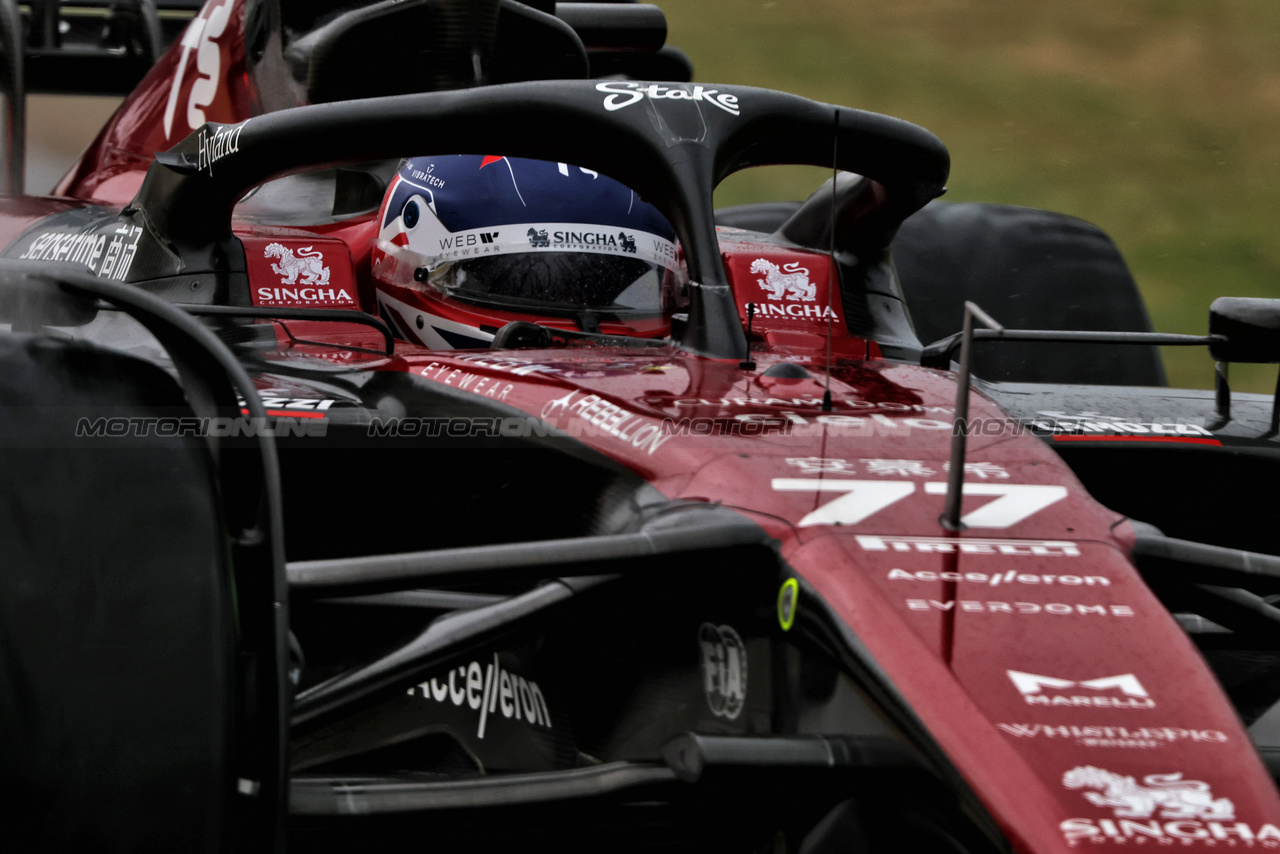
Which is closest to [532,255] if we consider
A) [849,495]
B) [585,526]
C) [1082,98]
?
[585,526]

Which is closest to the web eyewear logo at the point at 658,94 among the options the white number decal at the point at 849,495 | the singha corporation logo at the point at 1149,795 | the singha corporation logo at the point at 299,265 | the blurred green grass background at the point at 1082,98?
the singha corporation logo at the point at 299,265

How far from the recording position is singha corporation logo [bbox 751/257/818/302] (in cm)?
285

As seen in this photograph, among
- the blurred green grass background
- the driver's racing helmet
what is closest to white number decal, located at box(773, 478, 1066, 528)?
the driver's racing helmet

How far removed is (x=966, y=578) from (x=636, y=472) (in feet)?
1.55

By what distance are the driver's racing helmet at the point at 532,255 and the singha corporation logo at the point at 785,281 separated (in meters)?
0.18

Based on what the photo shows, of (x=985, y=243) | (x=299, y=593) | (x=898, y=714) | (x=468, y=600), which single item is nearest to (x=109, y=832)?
(x=299, y=593)

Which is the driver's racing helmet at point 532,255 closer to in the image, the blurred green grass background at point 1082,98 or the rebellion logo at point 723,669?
the rebellion logo at point 723,669

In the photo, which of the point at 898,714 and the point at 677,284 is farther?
the point at 677,284

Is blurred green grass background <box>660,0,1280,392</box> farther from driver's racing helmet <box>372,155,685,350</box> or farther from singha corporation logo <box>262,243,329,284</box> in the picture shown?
singha corporation logo <box>262,243,329,284</box>

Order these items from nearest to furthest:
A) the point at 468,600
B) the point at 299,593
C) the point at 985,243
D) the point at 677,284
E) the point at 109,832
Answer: the point at 109,832
the point at 299,593
the point at 468,600
the point at 677,284
the point at 985,243

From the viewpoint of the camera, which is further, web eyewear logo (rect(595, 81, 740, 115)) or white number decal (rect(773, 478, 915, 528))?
web eyewear logo (rect(595, 81, 740, 115))

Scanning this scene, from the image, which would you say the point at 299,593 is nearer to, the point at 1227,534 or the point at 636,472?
the point at 636,472

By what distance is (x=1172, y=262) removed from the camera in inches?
417

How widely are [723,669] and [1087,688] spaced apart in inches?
16.8
